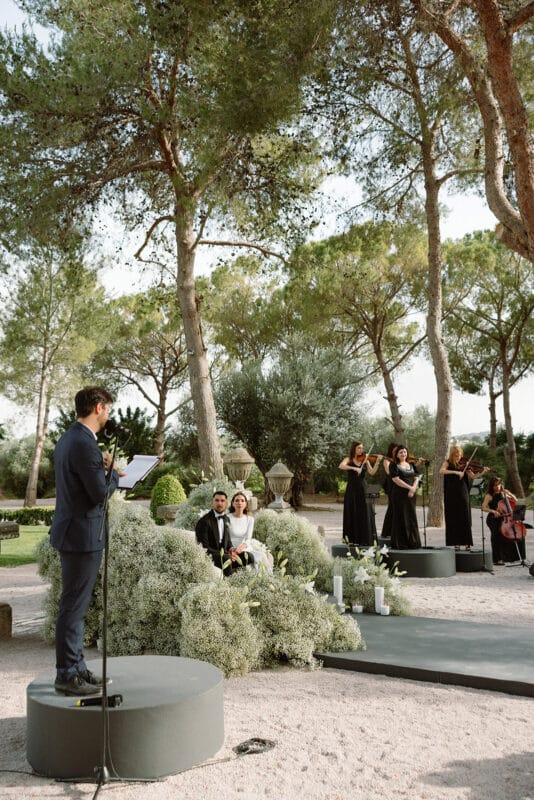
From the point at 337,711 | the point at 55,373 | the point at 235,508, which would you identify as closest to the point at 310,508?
the point at 55,373

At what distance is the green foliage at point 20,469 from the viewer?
103 ft

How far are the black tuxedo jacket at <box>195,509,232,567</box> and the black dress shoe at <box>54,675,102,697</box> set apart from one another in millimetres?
2951

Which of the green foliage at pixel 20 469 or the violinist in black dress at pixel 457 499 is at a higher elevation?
the green foliage at pixel 20 469

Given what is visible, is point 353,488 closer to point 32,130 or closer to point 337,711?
point 337,711

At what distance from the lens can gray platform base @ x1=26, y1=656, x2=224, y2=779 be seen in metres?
3.27

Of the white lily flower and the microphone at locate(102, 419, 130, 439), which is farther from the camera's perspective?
the white lily flower

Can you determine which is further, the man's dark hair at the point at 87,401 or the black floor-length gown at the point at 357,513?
the black floor-length gown at the point at 357,513

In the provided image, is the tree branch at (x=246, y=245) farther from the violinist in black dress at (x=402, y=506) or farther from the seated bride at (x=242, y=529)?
the seated bride at (x=242, y=529)

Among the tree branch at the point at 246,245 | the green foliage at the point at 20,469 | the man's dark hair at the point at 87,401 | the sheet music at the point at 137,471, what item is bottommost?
the sheet music at the point at 137,471

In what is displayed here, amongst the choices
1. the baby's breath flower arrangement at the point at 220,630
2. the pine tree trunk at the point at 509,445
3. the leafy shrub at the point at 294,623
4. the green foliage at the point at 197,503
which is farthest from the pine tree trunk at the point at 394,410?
the baby's breath flower arrangement at the point at 220,630

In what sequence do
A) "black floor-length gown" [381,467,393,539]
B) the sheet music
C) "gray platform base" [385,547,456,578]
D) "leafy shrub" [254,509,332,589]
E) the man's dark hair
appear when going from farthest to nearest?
"black floor-length gown" [381,467,393,539]
"gray platform base" [385,547,456,578]
"leafy shrub" [254,509,332,589]
the sheet music
the man's dark hair

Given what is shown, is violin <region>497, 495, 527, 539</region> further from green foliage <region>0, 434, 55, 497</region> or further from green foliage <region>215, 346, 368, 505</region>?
green foliage <region>0, 434, 55, 497</region>

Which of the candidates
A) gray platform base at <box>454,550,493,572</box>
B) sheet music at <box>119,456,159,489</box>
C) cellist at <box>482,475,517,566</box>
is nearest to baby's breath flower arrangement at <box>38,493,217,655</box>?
sheet music at <box>119,456,159,489</box>

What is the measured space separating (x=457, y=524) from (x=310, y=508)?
12935 mm
